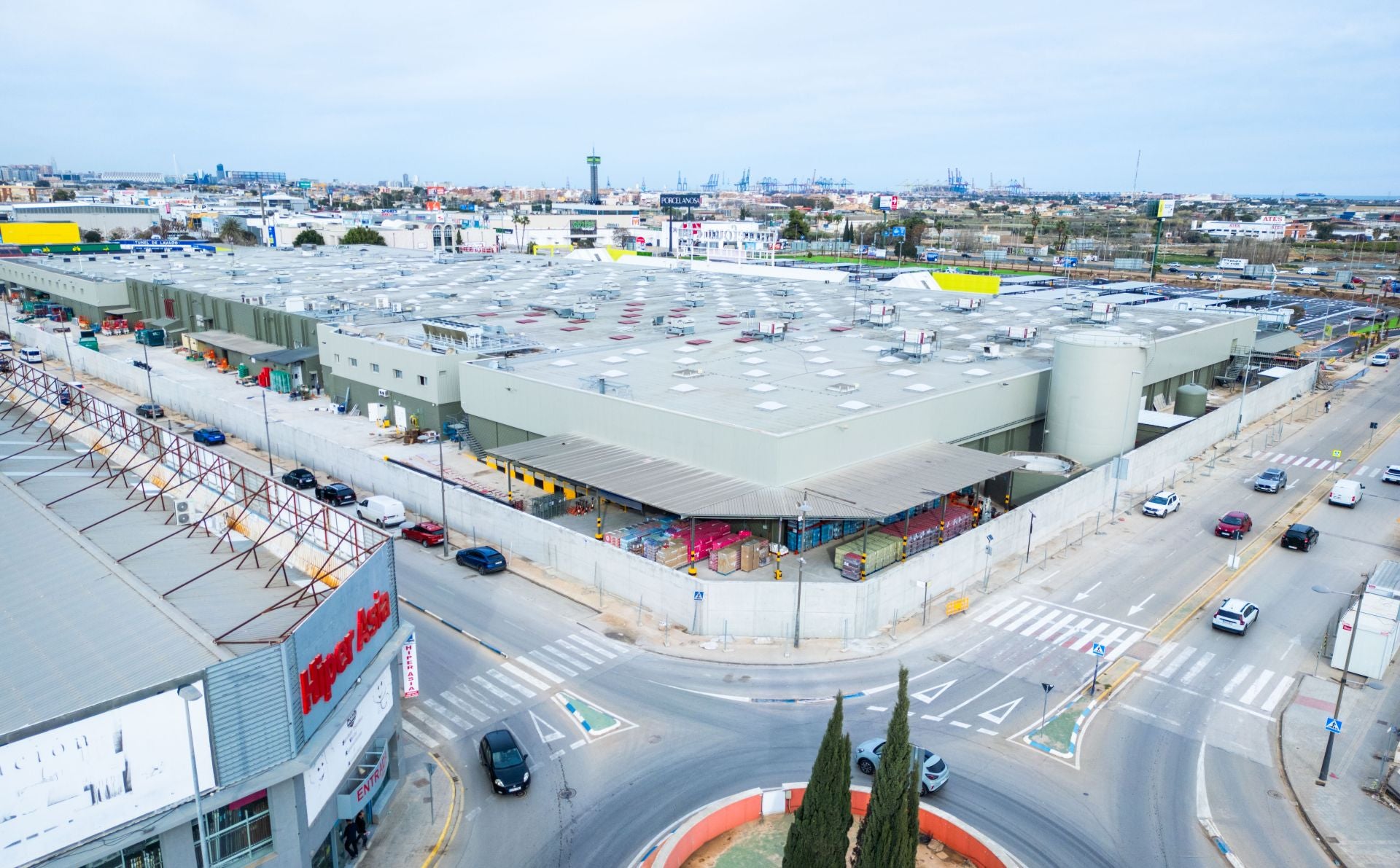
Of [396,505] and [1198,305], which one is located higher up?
[1198,305]

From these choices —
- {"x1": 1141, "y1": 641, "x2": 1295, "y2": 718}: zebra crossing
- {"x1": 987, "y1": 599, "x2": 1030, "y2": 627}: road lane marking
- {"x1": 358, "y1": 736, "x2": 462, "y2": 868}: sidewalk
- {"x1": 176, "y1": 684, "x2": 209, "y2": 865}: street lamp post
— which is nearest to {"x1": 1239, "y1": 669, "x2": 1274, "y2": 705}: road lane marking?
{"x1": 1141, "y1": 641, "x2": 1295, "y2": 718}: zebra crossing

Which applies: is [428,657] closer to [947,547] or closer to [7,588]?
[7,588]

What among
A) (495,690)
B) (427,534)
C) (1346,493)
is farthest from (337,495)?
(1346,493)

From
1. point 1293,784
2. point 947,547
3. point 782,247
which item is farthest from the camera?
point 782,247

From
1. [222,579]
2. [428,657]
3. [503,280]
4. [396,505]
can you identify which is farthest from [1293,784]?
[503,280]

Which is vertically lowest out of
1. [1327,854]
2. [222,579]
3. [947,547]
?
[1327,854]

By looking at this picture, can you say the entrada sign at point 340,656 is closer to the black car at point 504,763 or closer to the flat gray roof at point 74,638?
the flat gray roof at point 74,638

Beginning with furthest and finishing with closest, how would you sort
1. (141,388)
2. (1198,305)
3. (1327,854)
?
(1198,305) < (141,388) < (1327,854)
